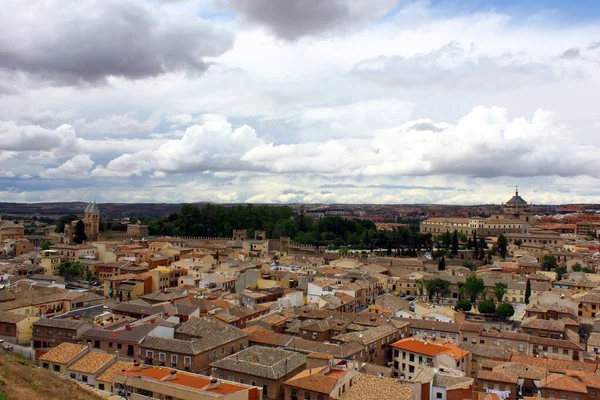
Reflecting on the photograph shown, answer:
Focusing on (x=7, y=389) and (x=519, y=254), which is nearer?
(x=7, y=389)

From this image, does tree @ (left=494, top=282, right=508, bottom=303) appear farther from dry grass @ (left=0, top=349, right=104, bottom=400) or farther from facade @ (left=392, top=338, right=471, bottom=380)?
dry grass @ (left=0, top=349, right=104, bottom=400)

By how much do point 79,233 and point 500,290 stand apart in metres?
43.0

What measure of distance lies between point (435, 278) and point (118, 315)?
21567 millimetres

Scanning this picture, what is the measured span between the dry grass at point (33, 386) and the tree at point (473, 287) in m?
25.0

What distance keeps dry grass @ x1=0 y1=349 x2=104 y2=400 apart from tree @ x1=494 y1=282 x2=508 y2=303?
25507mm

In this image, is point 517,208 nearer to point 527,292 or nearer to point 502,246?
point 502,246

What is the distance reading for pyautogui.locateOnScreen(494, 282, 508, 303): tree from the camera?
3305 cm

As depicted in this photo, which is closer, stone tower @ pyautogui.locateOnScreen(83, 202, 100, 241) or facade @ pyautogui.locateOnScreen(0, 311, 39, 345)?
facade @ pyautogui.locateOnScreen(0, 311, 39, 345)

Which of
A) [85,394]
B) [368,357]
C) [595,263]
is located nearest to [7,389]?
[85,394]

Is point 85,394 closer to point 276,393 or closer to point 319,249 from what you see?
point 276,393

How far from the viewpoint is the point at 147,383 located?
15039 millimetres

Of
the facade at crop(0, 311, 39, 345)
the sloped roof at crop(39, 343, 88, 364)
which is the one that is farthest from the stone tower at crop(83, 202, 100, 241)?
the sloped roof at crop(39, 343, 88, 364)

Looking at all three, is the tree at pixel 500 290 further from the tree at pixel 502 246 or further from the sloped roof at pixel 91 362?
the sloped roof at pixel 91 362

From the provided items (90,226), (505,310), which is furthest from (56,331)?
(90,226)
